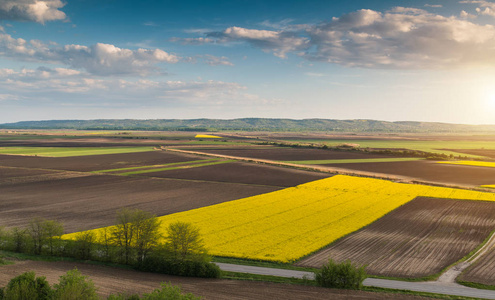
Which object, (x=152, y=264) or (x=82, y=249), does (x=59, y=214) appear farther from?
(x=152, y=264)

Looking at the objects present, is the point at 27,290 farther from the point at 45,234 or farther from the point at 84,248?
the point at 45,234

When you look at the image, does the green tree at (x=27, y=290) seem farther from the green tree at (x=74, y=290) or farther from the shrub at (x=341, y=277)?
the shrub at (x=341, y=277)

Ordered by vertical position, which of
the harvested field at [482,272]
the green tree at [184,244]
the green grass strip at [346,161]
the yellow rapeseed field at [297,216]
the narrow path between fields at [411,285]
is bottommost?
the narrow path between fields at [411,285]

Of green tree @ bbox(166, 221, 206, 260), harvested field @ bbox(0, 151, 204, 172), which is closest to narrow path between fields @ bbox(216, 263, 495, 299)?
green tree @ bbox(166, 221, 206, 260)

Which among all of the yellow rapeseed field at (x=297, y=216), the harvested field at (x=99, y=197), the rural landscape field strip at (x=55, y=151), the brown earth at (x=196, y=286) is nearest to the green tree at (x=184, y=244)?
the brown earth at (x=196, y=286)

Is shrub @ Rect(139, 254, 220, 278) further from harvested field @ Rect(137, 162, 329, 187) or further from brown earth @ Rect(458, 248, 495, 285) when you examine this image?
harvested field @ Rect(137, 162, 329, 187)

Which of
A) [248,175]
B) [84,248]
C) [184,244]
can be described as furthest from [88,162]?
[184,244]
